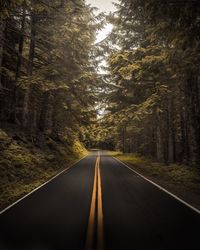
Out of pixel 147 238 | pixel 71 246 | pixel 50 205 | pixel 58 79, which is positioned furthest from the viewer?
pixel 58 79

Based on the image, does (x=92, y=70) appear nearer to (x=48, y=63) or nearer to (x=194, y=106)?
(x=48, y=63)

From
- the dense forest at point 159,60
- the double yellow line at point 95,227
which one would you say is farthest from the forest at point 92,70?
the double yellow line at point 95,227

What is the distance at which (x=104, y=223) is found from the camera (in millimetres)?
5312

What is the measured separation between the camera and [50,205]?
689 cm

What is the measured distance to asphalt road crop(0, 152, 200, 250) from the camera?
4.29 meters

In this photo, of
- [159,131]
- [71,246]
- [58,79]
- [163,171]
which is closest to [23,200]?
[71,246]

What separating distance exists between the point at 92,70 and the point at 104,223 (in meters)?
22.3

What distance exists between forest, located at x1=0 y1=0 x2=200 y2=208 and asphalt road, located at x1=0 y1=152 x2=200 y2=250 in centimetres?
464

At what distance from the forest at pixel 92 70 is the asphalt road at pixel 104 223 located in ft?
15.2

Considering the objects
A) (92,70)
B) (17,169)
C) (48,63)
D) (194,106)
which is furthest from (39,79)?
(92,70)

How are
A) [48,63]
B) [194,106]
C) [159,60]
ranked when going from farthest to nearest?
[48,63] < [194,106] < [159,60]

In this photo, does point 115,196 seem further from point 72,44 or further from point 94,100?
point 94,100

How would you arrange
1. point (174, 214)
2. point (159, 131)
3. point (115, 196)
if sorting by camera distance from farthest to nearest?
point (159, 131) → point (115, 196) → point (174, 214)

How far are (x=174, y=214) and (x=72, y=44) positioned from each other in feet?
54.6
